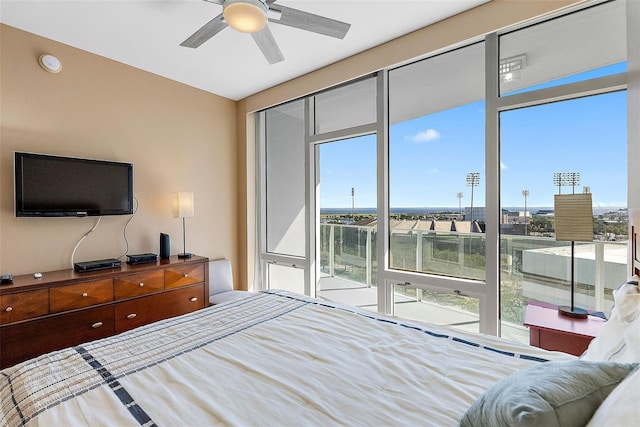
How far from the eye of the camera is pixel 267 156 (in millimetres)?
4102

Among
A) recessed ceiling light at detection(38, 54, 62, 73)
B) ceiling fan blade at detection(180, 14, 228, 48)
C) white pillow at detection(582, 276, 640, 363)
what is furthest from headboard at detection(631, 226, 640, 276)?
recessed ceiling light at detection(38, 54, 62, 73)

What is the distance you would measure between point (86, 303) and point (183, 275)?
78 centimetres

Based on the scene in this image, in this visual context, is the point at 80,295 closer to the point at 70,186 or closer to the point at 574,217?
the point at 70,186

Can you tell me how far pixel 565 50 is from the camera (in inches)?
81.1

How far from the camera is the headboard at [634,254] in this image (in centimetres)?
146

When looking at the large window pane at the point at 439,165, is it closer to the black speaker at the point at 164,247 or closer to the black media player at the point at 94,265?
the black speaker at the point at 164,247

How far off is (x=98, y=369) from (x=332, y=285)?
8.38 feet

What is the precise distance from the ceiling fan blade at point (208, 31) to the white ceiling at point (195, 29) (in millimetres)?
300

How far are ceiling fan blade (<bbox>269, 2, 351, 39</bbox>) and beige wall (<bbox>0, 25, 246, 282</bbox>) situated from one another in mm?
2032

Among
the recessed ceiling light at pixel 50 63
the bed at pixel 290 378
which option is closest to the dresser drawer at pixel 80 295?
the bed at pixel 290 378

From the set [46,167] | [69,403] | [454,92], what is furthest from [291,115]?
[69,403]

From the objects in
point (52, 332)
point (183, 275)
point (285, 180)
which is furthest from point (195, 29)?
point (52, 332)

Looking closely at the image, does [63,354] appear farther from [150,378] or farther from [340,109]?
[340,109]

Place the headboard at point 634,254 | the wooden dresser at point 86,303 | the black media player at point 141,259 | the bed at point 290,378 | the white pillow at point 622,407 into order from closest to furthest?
the white pillow at point 622,407 < the bed at point 290,378 < the headboard at point 634,254 < the wooden dresser at point 86,303 < the black media player at point 141,259
